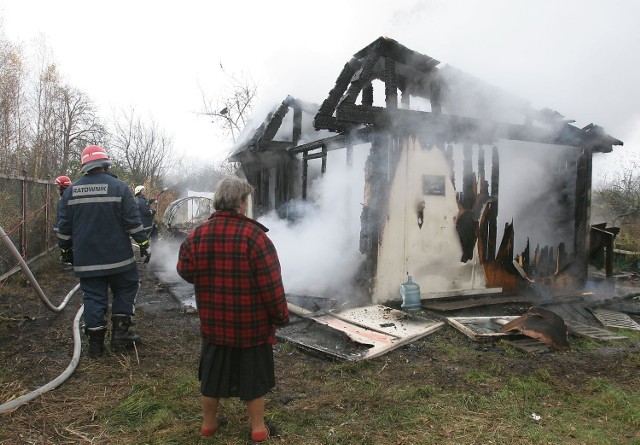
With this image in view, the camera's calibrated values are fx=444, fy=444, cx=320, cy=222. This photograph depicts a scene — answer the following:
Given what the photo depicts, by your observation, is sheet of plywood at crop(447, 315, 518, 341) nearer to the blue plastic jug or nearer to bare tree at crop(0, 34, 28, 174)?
the blue plastic jug

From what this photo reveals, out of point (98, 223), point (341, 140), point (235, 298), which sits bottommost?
point (235, 298)

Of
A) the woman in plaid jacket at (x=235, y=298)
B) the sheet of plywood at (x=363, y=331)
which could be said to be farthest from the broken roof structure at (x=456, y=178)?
the woman in plaid jacket at (x=235, y=298)

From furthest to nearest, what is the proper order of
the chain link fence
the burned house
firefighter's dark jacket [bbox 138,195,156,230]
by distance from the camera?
1. firefighter's dark jacket [bbox 138,195,156,230]
2. the chain link fence
3. the burned house

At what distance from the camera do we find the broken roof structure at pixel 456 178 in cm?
645

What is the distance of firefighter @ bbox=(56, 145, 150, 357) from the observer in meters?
4.23

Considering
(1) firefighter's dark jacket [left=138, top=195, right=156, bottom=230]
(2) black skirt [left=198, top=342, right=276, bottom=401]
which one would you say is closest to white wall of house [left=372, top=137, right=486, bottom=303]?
(2) black skirt [left=198, top=342, right=276, bottom=401]

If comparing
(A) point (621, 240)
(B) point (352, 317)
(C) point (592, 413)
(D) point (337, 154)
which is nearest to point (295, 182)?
(D) point (337, 154)

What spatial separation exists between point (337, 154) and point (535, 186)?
367cm

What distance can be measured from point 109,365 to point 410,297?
4046 millimetres

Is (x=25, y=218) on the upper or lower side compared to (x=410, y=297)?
upper

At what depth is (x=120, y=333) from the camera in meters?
4.43

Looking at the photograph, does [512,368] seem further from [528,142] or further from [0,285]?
[0,285]

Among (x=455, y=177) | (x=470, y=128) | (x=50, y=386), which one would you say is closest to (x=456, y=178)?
(x=455, y=177)

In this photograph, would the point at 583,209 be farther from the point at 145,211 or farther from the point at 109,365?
the point at 145,211
